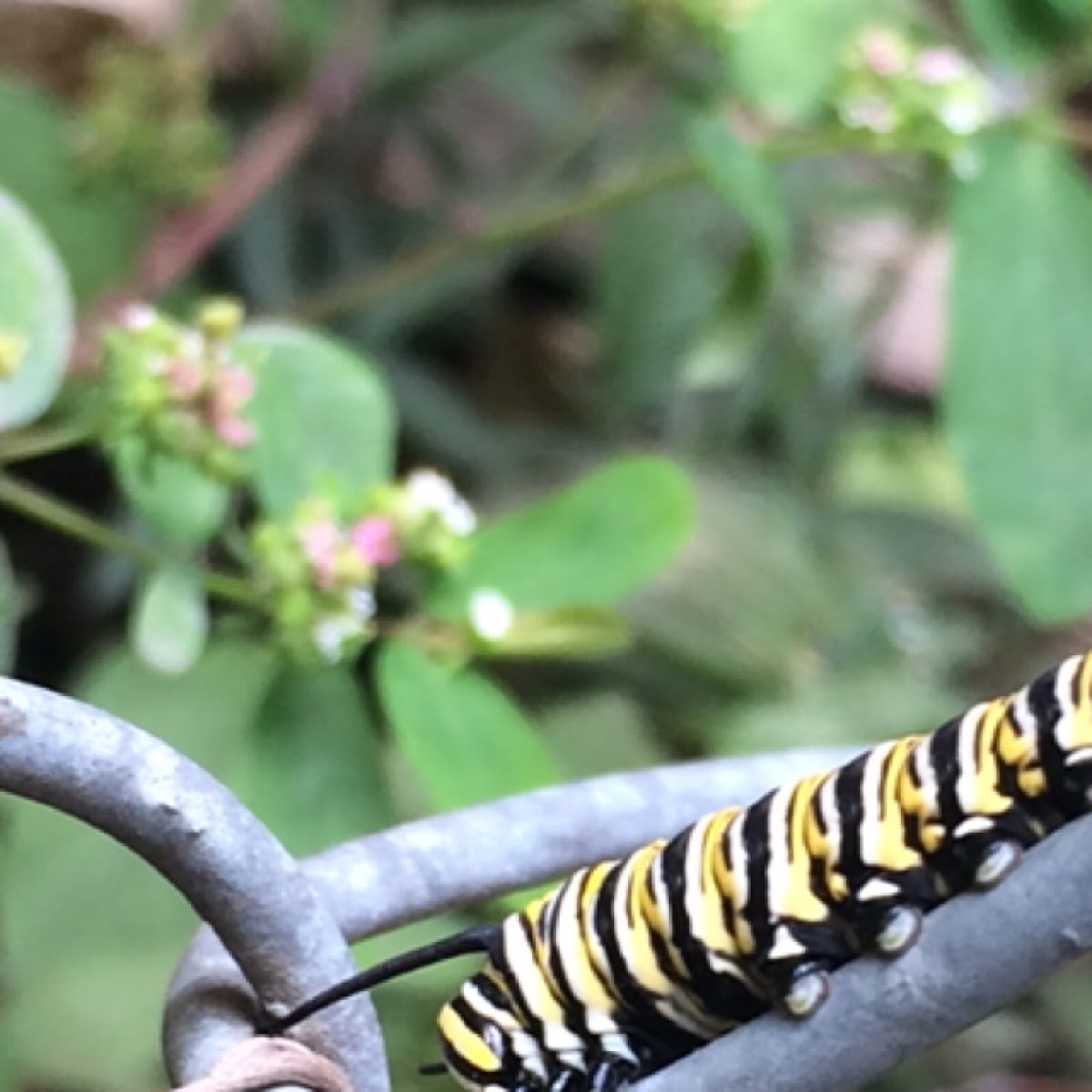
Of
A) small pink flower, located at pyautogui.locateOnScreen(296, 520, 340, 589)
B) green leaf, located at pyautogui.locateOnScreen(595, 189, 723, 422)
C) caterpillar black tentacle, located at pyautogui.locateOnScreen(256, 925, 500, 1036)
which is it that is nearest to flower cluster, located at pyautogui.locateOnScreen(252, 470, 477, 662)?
small pink flower, located at pyautogui.locateOnScreen(296, 520, 340, 589)

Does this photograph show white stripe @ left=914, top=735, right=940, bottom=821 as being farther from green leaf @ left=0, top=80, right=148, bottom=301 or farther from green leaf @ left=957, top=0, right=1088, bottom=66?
green leaf @ left=0, top=80, right=148, bottom=301

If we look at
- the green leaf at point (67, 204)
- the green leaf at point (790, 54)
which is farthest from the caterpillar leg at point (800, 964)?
the green leaf at point (67, 204)

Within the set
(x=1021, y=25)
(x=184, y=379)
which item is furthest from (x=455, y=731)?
(x=1021, y=25)

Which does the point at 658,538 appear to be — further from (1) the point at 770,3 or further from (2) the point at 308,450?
(1) the point at 770,3

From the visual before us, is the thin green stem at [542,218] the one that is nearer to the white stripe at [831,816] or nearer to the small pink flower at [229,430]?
the small pink flower at [229,430]

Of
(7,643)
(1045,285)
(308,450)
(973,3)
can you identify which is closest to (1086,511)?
(1045,285)

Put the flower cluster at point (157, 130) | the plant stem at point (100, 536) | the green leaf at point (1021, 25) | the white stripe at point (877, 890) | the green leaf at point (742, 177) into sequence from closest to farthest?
the white stripe at point (877, 890) < the plant stem at point (100, 536) < the green leaf at point (742, 177) < the green leaf at point (1021, 25) < the flower cluster at point (157, 130)
